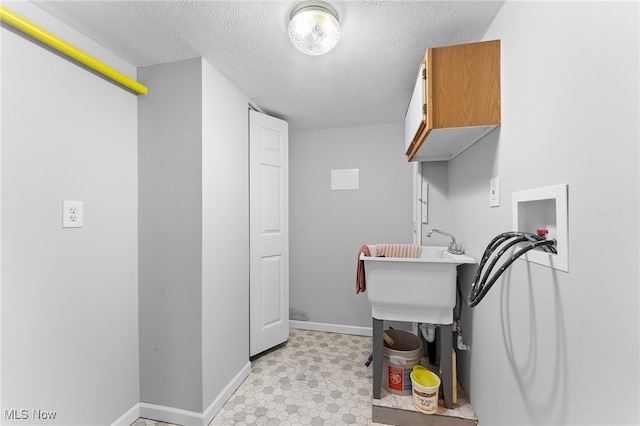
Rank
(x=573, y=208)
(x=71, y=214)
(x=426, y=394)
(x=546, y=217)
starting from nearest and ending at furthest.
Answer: (x=573, y=208), (x=546, y=217), (x=71, y=214), (x=426, y=394)

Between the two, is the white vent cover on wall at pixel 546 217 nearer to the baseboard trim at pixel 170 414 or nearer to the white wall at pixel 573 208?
the white wall at pixel 573 208

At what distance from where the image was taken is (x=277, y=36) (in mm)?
1306

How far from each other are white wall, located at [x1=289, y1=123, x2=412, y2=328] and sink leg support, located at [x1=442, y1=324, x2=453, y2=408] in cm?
112

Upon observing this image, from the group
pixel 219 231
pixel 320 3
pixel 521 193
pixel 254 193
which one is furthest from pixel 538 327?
pixel 254 193

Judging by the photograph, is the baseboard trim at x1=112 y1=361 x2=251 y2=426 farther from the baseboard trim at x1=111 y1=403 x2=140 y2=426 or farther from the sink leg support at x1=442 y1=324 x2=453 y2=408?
the sink leg support at x1=442 y1=324 x2=453 y2=408

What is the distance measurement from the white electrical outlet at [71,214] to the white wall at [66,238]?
23 mm

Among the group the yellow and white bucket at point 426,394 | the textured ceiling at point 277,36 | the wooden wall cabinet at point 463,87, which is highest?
the textured ceiling at point 277,36

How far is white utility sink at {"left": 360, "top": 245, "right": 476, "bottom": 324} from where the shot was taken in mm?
1413

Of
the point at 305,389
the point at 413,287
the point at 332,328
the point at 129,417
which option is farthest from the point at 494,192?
the point at 129,417

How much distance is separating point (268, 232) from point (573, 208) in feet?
6.23

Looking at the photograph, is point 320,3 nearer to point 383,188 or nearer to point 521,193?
point 521,193

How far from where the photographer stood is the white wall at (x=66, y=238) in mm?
1036

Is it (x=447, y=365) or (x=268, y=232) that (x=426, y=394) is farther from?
(x=268, y=232)

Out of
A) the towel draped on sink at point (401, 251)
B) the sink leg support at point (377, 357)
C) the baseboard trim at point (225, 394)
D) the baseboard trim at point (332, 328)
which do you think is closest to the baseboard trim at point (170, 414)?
the baseboard trim at point (225, 394)
